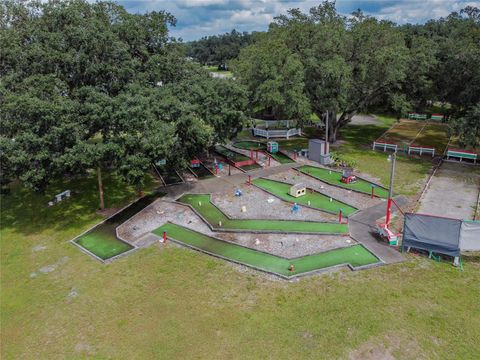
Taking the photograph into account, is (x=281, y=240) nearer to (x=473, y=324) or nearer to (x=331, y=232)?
(x=331, y=232)

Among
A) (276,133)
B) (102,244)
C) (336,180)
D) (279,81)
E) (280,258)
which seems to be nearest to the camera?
(280,258)

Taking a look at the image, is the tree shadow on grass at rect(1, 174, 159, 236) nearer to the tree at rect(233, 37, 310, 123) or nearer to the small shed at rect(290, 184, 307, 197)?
the small shed at rect(290, 184, 307, 197)

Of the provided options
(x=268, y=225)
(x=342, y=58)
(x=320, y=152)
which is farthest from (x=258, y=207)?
(x=342, y=58)

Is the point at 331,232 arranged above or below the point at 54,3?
below

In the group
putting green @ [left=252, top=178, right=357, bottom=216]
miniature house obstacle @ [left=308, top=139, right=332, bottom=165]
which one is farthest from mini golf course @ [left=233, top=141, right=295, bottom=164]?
putting green @ [left=252, top=178, right=357, bottom=216]

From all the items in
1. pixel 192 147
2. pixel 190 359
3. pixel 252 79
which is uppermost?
pixel 252 79

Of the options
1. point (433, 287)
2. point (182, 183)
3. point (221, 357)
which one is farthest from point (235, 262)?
point (182, 183)

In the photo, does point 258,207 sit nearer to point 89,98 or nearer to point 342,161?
point 342,161
